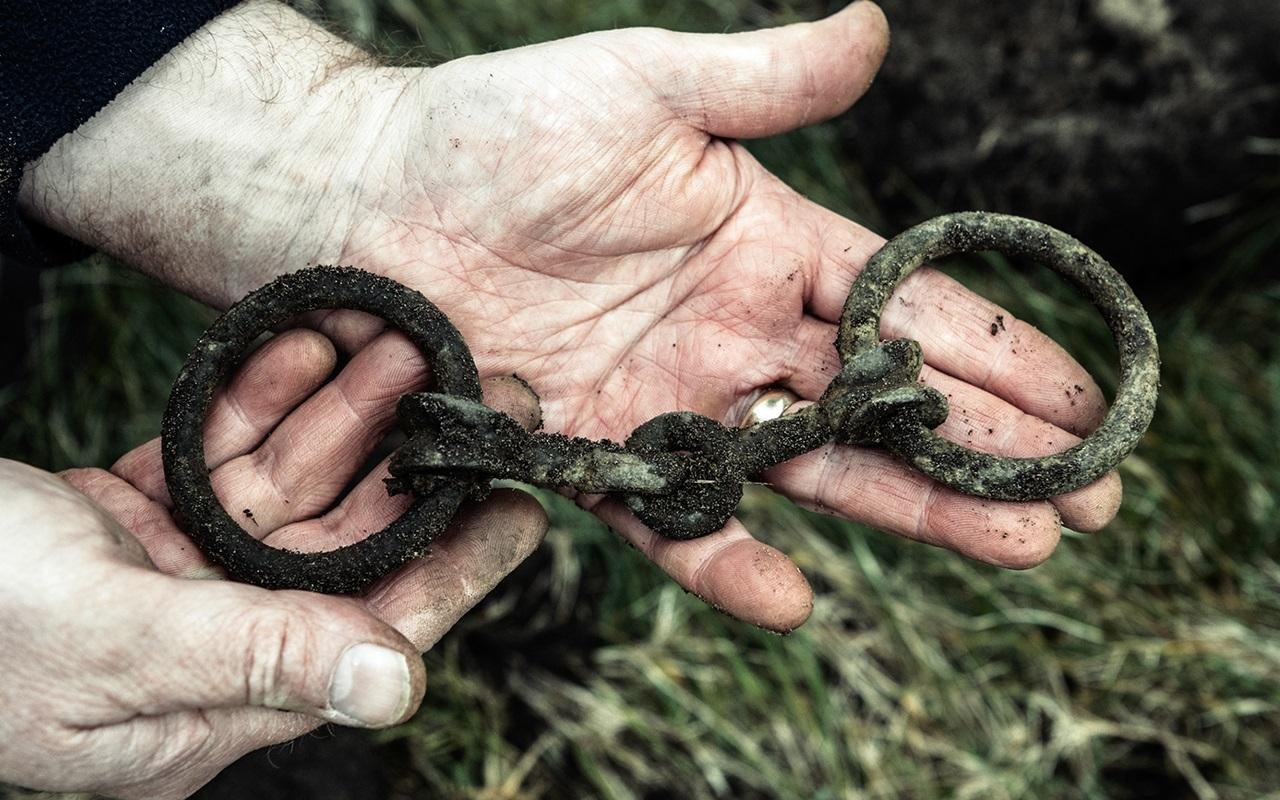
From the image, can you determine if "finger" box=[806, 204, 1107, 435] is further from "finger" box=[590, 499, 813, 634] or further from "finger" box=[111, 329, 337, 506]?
"finger" box=[111, 329, 337, 506]

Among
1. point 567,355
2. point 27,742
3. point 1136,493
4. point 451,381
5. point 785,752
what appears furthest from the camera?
point 1136,493

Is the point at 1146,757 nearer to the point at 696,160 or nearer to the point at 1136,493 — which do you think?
the point at 1136,493

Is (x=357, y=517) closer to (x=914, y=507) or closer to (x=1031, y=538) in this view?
(x=914, y=507)

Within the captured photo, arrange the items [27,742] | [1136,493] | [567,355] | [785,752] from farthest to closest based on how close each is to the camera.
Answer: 1. [1136,493]
2. [785,752]
3. [567,355]
4. [27,742]

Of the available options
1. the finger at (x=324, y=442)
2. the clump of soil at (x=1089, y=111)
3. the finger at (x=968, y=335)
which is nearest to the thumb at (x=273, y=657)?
the finger at (x=324, y=442)

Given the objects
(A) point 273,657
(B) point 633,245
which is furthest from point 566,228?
(A) point 273,657

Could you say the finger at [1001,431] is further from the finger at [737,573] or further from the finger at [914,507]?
the finger at [737,573]

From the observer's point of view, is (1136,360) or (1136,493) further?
(1136,493)

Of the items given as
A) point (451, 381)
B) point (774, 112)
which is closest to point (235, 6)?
point (451, 381)
